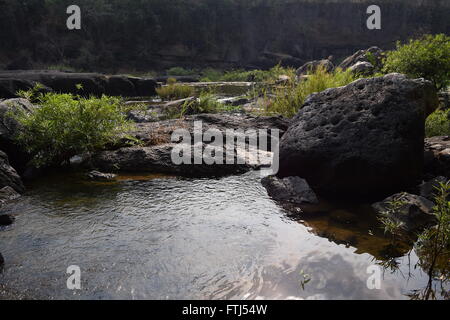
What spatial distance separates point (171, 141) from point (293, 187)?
3043 mm

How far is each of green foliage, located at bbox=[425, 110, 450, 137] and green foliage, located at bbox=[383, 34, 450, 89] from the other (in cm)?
141

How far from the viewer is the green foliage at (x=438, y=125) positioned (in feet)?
22.9

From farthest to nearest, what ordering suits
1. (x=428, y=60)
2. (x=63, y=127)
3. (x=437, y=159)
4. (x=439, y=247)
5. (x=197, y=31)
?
1. (x=197, y=31)
2. (x=428, y=60)
3. (x=63, y=127)
4. (x=437, y=159)
5. (x=439, y=247)

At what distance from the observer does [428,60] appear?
8094 mm

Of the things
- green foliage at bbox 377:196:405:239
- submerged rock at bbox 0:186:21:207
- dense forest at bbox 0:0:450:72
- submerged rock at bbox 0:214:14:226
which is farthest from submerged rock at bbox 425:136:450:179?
dense forest at bbox 0:0:450:72

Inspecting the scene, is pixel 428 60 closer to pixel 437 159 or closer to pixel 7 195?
pixel 437 159

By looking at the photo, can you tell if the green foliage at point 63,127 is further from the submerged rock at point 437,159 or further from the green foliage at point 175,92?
the green foliage at point 175,92

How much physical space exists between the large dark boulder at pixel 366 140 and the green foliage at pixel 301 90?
142 inches

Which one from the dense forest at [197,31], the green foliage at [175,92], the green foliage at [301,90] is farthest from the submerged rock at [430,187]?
the dense forest at [197,31]

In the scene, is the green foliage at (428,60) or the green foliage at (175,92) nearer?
the green foliage at (428,60)

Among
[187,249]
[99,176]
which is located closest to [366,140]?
[187,249]

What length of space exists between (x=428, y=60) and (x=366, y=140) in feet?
13.9

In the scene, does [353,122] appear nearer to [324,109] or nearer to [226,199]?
[324,109]

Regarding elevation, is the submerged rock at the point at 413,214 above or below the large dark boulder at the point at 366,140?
below
